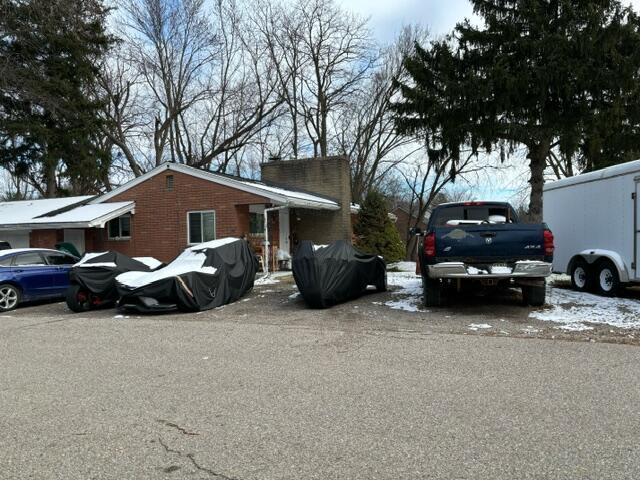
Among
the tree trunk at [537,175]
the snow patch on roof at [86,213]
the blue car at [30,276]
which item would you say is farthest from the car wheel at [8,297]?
the tree trunk at [537,175]

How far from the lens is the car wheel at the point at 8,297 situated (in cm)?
1212

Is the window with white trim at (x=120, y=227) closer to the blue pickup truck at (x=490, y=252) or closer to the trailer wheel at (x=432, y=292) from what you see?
the trailer wheel at (x=432, y=292)

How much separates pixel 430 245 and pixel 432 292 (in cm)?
129

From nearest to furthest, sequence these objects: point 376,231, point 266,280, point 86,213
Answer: point 266,280 → point 86,213 → point 376,231

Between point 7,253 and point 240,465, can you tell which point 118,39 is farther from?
point 240,465

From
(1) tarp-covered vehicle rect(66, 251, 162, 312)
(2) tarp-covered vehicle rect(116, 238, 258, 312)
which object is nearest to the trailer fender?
(2) tarp-covered vehicle rect(116, 238, 258, 312)

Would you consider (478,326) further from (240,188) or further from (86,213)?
(86,213)

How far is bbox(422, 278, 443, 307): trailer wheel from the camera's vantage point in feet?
33.1

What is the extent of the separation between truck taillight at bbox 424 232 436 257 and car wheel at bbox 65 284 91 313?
7.59m

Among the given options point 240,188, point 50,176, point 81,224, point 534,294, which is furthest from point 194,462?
point 50,176

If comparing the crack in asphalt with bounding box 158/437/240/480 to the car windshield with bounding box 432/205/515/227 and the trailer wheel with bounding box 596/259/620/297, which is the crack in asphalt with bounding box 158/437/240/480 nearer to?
the car windshield with bounding box 432/205/515/227

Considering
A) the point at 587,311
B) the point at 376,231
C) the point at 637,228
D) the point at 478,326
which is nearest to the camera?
the point at 478,326

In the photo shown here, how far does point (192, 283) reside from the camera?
10.8 metres

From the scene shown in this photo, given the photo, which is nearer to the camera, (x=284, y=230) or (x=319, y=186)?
(x=284, y=230)
